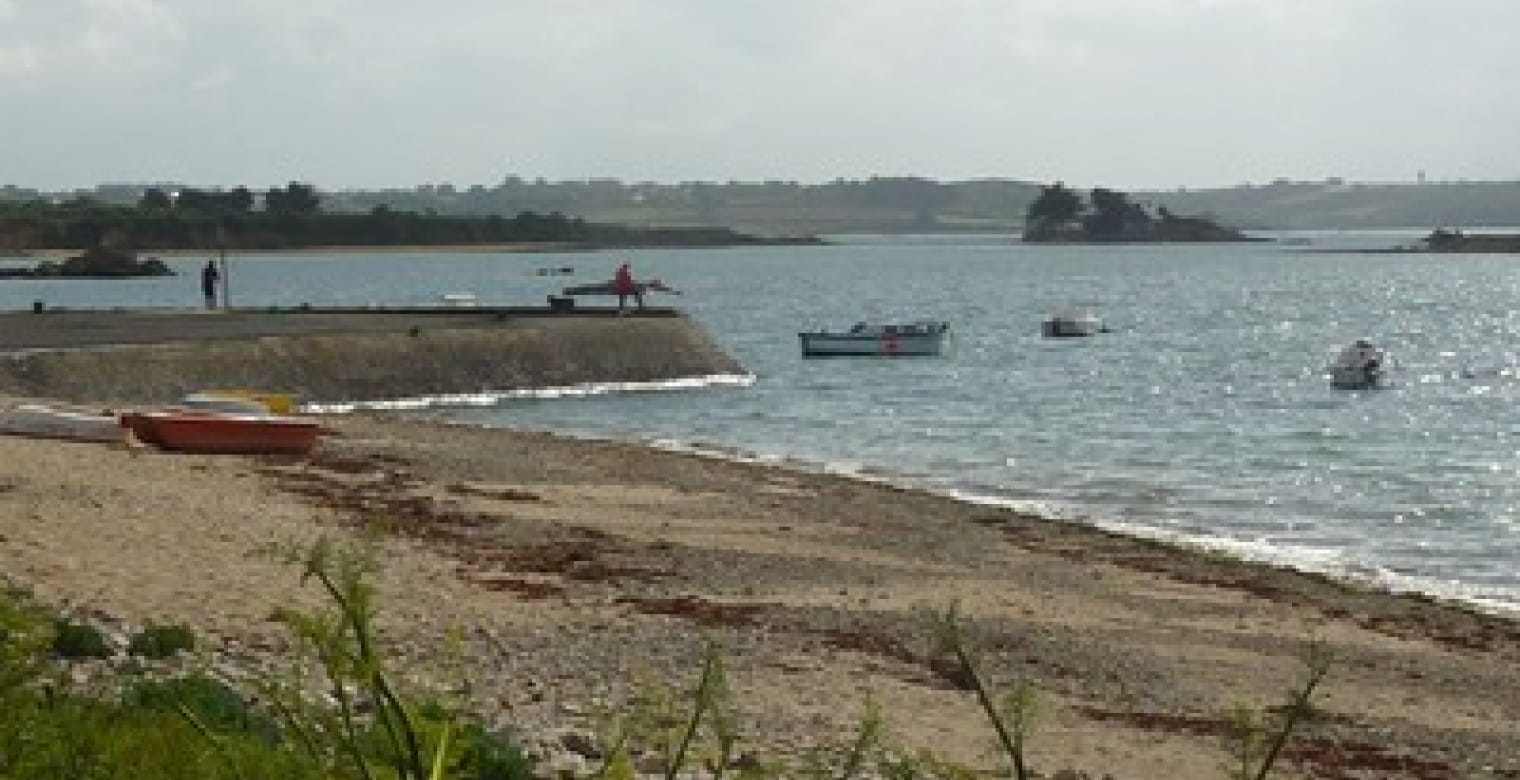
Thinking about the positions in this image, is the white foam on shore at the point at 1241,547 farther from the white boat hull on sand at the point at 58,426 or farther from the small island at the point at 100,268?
the small island at the point at 100,268

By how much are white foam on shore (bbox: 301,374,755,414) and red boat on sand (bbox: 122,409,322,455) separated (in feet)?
39.9

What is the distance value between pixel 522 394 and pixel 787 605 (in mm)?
30924

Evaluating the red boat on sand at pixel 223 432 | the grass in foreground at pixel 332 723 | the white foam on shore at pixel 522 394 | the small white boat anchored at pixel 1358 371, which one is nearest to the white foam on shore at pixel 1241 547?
the red boat on sand at pixel 223 432

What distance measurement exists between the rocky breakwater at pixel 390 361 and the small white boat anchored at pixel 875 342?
12.5 metres

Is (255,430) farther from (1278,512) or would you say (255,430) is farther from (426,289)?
(426,289)

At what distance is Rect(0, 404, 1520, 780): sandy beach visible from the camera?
13.0m

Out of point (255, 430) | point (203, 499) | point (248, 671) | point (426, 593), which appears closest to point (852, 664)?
point (426, 593)

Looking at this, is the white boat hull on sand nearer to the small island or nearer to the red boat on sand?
the red boat on sand

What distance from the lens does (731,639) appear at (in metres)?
15.4

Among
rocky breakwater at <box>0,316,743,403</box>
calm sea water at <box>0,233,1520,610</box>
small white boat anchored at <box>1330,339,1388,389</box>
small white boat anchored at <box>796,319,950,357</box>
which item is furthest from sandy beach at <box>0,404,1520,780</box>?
small white boat anchored at <box>796,319,950,357</box>

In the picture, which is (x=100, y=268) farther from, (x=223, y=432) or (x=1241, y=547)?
(x=1241, y=547)

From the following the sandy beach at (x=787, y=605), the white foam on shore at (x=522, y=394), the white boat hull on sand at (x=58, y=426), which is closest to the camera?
the sandy beach at (x=787, y=605)

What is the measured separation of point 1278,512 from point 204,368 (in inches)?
873

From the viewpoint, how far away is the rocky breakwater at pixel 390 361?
39.0 m
